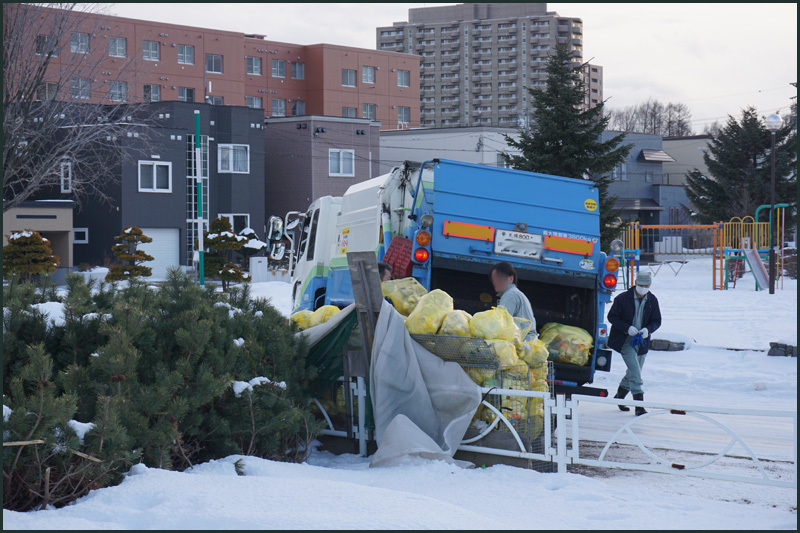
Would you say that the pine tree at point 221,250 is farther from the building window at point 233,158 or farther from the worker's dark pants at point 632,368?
the worker's dark pants at point 632,368

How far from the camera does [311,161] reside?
49.7 m

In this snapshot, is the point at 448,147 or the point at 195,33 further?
the point at 195,33

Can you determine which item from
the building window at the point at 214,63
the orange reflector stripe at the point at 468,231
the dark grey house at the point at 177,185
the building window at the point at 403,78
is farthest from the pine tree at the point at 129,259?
the building window at the point at 403,78

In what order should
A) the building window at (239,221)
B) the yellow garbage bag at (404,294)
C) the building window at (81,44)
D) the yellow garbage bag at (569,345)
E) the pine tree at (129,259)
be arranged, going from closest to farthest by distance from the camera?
the yellow garbage bag at (404,294), the yellow garbage bag at (569,345), the building window at (81,44), the pine tree at (129,259), the building window at (239,221)

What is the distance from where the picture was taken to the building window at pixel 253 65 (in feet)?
220

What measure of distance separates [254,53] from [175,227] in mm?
27729

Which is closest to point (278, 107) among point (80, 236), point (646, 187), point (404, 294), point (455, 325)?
point (80, 236)

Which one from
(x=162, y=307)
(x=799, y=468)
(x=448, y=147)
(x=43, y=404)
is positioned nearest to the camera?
(x=43, y=404)

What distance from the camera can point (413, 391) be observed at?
23.0 feet

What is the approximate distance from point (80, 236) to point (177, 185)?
5683mm

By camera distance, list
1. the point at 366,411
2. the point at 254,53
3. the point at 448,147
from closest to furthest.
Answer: the point at 366,411, the point at 448,147, the point at 254,53

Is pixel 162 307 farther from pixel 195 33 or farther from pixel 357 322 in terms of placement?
pixel 195 33

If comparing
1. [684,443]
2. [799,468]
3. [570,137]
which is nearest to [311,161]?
[570,137]

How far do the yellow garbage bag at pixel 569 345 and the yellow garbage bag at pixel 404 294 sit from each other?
7.29 feet
